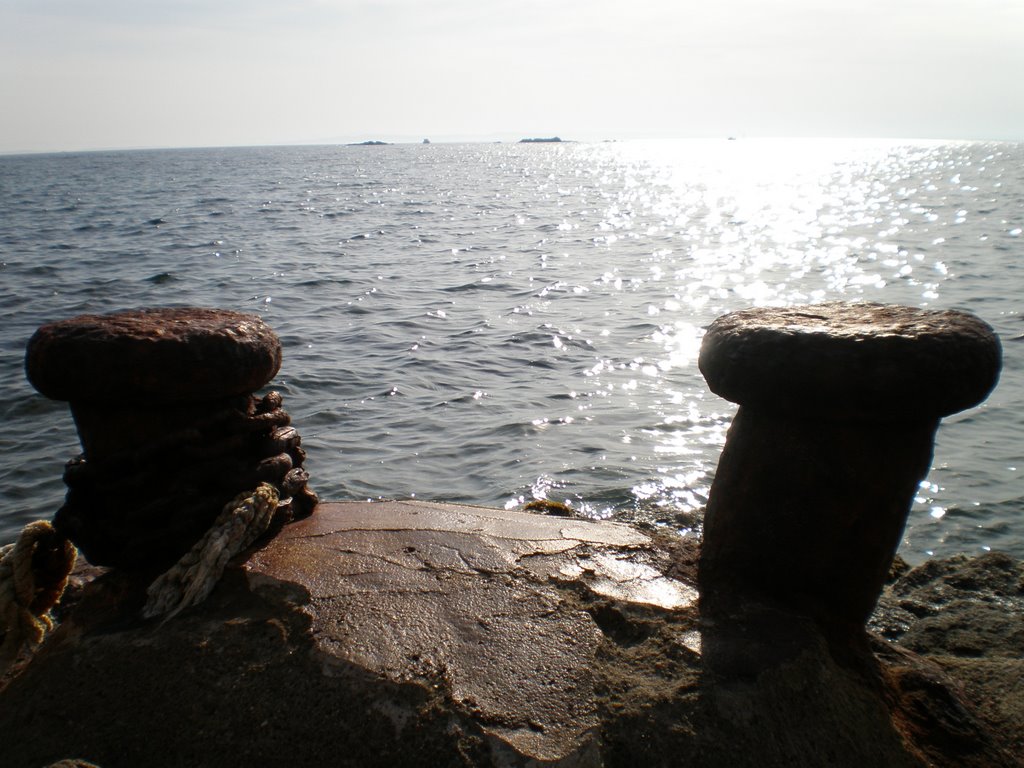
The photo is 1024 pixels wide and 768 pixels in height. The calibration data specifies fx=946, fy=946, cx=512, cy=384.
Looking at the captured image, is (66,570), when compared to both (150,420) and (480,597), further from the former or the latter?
(480,597)

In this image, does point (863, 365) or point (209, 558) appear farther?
point (209, 558)

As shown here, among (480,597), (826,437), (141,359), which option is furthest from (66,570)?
(826,437)

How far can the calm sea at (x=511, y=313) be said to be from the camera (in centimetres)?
683

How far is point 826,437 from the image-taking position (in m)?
2.82

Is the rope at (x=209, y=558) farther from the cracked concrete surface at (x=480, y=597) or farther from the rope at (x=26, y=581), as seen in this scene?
the rope at (x=26, y=581)

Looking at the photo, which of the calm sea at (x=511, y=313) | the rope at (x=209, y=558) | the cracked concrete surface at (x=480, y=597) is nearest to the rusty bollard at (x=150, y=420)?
the rope at (x=209, y=558)

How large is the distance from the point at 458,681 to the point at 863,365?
4.62 ft

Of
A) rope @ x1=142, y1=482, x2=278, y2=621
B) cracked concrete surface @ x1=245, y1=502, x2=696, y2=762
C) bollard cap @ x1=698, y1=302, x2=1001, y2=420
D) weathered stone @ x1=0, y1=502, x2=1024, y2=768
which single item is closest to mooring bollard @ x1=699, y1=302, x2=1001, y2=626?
bollard cap @ x1=698, y1=302, x2=1001, y2=420

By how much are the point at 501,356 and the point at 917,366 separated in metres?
7.90

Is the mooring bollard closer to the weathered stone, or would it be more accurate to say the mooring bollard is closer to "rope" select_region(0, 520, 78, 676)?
the weathered stone

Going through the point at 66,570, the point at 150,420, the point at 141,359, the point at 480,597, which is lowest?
the point at 66,570

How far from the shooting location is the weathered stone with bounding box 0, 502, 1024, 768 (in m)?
2.37

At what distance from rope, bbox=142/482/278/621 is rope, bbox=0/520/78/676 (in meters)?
0.45

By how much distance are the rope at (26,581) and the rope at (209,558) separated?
1.49ft
